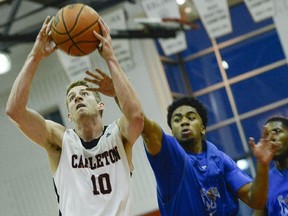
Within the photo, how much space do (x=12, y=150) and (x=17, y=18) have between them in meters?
2.89

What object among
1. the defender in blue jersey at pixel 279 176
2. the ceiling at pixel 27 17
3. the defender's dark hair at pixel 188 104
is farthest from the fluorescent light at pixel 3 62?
the defender in blue jersey at pixel 279 176

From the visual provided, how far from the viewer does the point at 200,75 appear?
13.4 metres

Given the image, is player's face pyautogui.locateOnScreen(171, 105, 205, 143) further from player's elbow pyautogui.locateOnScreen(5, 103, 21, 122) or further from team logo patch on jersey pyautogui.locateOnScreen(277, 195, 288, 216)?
player's elbow pyautogui.locateOnScreen(5, 103, 21, 122)

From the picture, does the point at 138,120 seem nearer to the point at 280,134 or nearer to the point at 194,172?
the point at 194,172

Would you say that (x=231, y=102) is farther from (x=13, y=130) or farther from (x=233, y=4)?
(x=13, y=130)

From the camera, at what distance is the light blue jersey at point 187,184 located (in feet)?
13.1

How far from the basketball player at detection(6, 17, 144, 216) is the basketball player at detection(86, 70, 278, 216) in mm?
180

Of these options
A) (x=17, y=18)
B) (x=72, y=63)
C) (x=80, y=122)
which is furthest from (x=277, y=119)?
(x=17, y=18)

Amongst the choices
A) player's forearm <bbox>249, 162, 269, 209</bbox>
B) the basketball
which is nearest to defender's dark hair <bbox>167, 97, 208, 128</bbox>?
player's forearm <bbox>249, 162, 269, 209</bbox>

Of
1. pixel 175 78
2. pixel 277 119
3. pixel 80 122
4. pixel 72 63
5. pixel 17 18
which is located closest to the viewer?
pixel 80 122

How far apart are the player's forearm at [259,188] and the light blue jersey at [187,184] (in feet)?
0.42

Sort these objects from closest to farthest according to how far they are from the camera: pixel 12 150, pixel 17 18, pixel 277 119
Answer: pixel 277 119
pixel 17 18
pixel 12 150

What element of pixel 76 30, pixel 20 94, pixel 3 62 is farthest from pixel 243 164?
pixel 20 94

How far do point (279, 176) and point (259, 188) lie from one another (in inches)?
29.3
